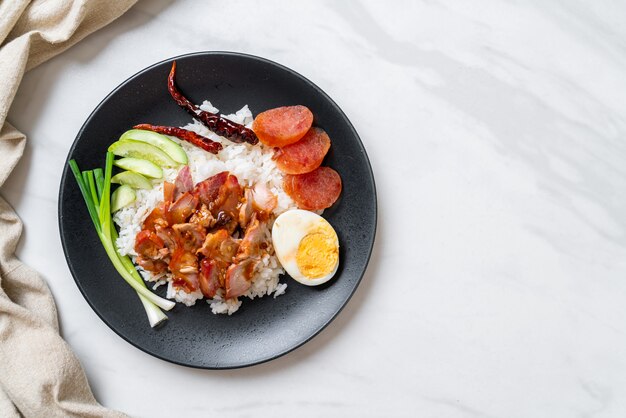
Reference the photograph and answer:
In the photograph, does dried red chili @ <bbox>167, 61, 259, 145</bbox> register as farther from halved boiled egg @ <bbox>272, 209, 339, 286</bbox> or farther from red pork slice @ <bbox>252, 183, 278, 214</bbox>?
halved boiled egg @ <bbox>272, 209, 339, 286</bbox>

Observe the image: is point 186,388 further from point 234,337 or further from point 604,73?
point 604,73

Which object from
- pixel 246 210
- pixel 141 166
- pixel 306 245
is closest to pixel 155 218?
pixel 141 166

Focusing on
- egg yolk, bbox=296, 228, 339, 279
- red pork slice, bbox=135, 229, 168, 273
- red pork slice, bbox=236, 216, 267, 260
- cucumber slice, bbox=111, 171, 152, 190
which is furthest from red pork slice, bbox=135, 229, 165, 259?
egg yolk, bbox=296, 228, 339, 279

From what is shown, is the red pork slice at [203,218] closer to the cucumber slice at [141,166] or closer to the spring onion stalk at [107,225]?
the cucumber slice at [141,166]

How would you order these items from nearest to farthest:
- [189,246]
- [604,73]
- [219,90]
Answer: [189,246], [219,90], [604,73]

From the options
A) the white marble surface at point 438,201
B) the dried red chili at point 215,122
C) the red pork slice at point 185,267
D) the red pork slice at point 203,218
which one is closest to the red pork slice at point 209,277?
the red pork slice at point 185,267

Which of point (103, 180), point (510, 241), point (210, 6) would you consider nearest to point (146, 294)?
point (103, 180)
